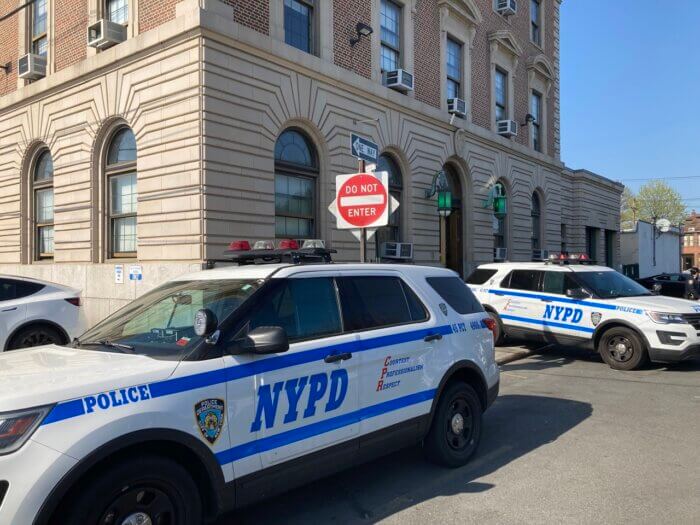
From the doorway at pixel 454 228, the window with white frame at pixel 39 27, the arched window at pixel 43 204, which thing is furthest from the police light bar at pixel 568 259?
the window with white frame at pixel 39 27

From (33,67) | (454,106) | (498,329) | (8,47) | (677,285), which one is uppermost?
(8,47)

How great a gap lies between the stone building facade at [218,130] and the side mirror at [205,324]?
739cm

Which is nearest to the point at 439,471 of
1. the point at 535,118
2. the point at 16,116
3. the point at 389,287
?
the point at 389,287

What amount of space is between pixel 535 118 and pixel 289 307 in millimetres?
23516

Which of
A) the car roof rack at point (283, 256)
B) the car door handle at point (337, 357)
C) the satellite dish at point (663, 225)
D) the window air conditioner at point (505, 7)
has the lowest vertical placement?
the car door handle at point (337, 357)

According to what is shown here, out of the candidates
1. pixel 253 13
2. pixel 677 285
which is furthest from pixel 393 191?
pixel 677 285

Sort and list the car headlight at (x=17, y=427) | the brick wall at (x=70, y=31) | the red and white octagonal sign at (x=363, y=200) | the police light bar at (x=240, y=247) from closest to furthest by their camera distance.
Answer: the car headlight at (x=17, y=427), the police light bar at (x=240, y=247), the red and white octagonal sign at (x=363, y=200), the brick wall at (x=70, y=31)

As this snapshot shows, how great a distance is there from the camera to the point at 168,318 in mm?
3863

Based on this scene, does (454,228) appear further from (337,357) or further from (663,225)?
(663,225)

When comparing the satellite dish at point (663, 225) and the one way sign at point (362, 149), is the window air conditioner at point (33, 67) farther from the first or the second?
the satellite dish at point (663, 225)

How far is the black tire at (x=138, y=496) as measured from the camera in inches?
105

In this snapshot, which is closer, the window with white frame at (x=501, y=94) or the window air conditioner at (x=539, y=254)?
the window with white frame at (x=501, y=94)

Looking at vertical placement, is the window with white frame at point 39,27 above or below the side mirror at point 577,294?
above

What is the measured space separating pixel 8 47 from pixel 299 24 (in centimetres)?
929
